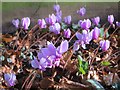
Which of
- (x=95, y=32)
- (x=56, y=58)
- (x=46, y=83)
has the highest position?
(x=95, y=32)

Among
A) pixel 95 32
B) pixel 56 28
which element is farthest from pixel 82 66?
pixel 56 28

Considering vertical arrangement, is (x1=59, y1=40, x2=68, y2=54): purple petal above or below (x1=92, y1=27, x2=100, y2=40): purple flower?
below

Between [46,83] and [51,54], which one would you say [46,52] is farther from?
[46,83]

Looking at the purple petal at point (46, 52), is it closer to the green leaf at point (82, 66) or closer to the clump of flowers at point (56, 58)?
the clump of flowers at point (56, 58)

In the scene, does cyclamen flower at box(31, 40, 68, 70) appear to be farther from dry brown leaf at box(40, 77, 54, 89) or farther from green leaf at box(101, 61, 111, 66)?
green leaf at box(101, 61, 111, 66)

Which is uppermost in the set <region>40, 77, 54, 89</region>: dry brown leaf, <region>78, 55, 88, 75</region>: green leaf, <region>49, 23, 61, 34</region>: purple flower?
<region>49, 23, 61, 34</region>: purple flower

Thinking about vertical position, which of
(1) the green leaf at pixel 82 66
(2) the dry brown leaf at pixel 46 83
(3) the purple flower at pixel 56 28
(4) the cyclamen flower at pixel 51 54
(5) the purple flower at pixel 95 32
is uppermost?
(3) the purple flower at pixel 56 28

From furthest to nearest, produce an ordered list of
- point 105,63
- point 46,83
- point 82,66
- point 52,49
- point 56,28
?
point 56,28, point 105,63, point 82,66, point 46,83, point 52,49

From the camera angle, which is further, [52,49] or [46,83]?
[46,83]

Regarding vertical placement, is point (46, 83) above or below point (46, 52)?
below

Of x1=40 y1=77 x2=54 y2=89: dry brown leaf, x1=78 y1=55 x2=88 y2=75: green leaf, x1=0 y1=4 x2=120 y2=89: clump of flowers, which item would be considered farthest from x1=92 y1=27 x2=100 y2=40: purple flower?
x1=40 y1=77 x2=54 y2=89: dry brown leaf

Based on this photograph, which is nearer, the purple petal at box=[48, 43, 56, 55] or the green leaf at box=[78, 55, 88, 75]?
the purple petal at box=[48, 43, 56, 55]

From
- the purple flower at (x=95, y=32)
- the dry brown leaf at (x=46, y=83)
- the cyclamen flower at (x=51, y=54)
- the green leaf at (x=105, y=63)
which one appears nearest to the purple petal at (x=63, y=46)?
the cyclamen flower at (x=51, y=54)
